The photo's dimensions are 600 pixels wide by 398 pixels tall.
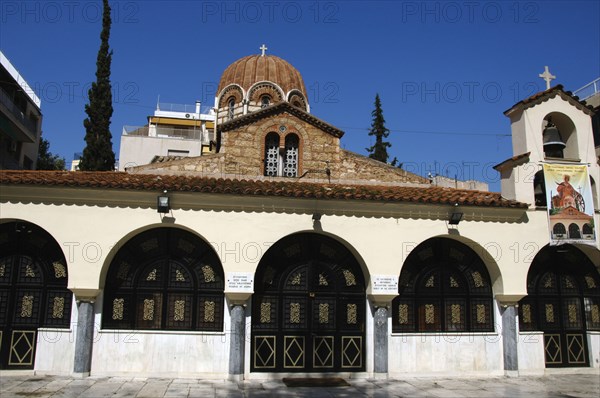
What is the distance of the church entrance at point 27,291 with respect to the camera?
38.7 feet

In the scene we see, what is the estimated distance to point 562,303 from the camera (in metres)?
14.1

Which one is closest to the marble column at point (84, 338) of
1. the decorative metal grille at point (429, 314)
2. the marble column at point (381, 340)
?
the marble column at point (381, 340)

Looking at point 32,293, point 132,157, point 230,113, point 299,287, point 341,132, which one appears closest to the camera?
point 32,293

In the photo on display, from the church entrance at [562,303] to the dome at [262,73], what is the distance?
21.4 m

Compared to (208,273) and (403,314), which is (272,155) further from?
(403,314)

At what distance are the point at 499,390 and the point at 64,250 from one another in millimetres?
10548

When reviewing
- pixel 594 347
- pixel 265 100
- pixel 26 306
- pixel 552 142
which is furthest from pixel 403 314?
pixel 265 100

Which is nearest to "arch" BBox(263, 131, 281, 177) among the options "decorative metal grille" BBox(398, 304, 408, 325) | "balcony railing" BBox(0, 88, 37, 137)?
"decorative metal grille" BBox(398, 304, 408, 325)

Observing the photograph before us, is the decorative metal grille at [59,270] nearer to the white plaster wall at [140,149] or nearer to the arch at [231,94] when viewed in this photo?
the arch at [231,94]

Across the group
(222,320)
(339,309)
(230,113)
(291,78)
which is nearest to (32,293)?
(222,320)

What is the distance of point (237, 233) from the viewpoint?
12.1 m

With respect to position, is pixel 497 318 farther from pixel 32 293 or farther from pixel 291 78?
pixel 291 78

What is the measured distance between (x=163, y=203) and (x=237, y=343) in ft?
12.3

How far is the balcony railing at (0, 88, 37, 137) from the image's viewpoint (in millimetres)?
28078
